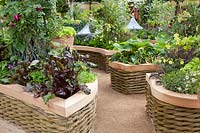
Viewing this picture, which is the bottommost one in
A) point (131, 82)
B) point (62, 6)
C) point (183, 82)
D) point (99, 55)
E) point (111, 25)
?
point (131, 82)

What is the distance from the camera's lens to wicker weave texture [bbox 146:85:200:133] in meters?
2.25

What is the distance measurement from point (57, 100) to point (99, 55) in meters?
2.95

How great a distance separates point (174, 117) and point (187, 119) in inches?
4.2

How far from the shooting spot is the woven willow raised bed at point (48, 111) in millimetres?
2115

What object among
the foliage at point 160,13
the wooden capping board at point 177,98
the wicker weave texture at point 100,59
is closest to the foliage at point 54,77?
the wooden capping board at point 177,98

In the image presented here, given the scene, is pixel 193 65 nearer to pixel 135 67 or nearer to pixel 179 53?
pixel 179 53

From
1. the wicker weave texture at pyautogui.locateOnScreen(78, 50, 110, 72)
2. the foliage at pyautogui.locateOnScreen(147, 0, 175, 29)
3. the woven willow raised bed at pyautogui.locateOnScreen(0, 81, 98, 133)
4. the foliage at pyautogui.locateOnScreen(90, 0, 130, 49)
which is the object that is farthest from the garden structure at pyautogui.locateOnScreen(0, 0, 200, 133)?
the foliage at pyautogui.locateOnScreen(147, 0, 175, 29)

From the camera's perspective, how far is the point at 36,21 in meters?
2.66

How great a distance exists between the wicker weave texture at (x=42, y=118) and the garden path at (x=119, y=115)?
102mm

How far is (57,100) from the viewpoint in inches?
85.0

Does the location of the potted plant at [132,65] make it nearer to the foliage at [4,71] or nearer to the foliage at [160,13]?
the foliage at [4,71]

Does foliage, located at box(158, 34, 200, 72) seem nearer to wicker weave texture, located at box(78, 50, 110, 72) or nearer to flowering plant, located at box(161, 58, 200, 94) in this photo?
flowering plant, located at box(161, 58, 200, 94)

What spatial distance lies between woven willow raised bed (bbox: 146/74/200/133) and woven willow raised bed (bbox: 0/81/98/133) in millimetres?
604

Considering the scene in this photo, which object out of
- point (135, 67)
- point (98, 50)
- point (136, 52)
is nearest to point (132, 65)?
point (135, 67)
